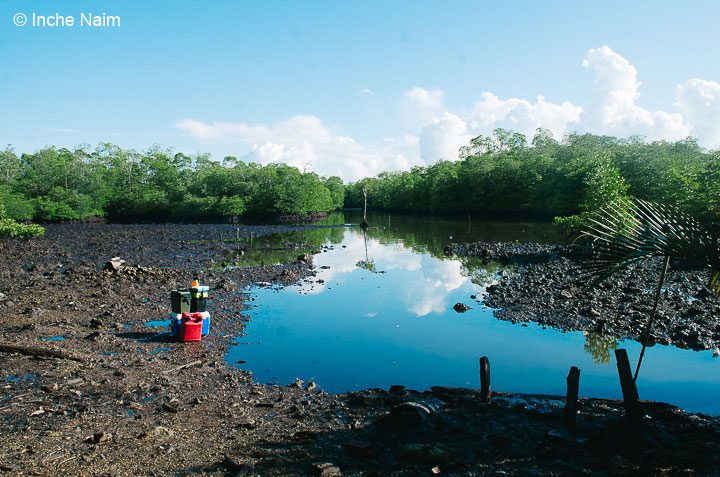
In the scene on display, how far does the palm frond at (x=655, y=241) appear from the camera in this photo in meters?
5.09

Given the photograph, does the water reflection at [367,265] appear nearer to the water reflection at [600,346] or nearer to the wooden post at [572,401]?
the water reflection at [600,346]

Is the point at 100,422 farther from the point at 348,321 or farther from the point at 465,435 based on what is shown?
the point at 348,321

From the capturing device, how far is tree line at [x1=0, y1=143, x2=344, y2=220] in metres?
65.7

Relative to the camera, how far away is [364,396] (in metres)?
8.23

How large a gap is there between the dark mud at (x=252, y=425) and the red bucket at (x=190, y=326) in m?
0.28

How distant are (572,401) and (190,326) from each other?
29.6ft

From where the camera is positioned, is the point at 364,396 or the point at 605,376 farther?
the point at 605,376

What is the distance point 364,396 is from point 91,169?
269ft

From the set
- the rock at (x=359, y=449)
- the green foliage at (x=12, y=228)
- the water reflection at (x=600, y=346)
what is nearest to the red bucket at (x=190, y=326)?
the rock at (x=359, y=449)

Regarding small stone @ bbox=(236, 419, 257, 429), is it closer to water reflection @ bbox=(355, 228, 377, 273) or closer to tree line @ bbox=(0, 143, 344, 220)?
water reflection @ bbox=(355, 228, 377, 273)

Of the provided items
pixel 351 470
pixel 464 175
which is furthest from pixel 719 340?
pixel 464 175

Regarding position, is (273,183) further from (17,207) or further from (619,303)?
(619,303)

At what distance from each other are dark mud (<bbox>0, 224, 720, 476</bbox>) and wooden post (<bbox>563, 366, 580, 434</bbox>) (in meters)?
0.19

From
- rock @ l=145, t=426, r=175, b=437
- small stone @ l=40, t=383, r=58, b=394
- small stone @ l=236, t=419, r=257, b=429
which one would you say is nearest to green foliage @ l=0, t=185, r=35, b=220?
small stone @ l=40, t=383, r=58, b=394
